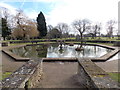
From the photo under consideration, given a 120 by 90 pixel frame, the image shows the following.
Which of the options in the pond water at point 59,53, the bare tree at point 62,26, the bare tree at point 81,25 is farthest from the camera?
the bare tree at point 62,26

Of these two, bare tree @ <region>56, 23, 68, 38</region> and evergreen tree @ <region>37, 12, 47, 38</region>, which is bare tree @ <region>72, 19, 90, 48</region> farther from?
bare tree @ <region>56, 23, 68, 38</region>

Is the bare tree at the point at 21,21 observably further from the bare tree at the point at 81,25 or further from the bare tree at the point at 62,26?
the bare tree at the point at 62,26

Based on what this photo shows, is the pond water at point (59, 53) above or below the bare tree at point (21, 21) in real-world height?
below

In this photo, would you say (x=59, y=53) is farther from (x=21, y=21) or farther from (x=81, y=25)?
→ (x=81, y=25)

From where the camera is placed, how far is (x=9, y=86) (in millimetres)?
1626

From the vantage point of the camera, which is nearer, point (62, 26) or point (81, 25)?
point (81, 25)

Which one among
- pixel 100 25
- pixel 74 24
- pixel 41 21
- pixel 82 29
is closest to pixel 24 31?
pixel 41 21

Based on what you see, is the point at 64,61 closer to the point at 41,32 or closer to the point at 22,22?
the point at 22,22

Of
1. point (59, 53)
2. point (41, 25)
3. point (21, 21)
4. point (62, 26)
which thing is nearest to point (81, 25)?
point (62, 26)

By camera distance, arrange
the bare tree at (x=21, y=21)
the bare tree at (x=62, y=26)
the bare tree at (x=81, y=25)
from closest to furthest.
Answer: the bare tree at (x=21, y=21) → the bare tree at (x=81, y=25) → the bare tree at (x=62, y=26)

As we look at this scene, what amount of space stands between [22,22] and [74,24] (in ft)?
49.8

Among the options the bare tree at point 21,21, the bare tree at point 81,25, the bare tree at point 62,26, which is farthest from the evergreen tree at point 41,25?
the bare tree at point 81,25

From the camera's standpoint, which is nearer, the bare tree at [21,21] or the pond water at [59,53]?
the pond water at [59,53]

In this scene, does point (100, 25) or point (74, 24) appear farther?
point (100, 25)
